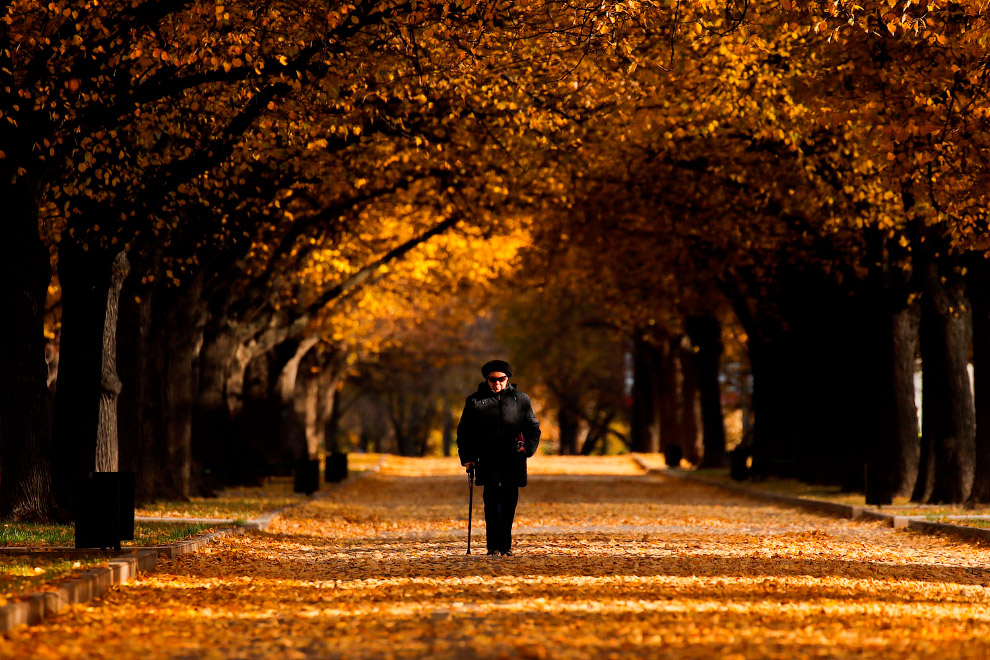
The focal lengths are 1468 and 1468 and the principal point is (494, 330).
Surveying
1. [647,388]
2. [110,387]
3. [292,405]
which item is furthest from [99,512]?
[647,388]

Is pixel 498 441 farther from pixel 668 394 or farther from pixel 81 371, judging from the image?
pixel 668 394

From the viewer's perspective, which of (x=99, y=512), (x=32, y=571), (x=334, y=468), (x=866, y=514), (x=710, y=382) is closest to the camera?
(x=32, y=571)

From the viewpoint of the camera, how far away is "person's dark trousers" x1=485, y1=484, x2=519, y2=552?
46.1 feet

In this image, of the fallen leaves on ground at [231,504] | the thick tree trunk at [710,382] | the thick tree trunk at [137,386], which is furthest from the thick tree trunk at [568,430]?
the thick tree trunk at [137,386]

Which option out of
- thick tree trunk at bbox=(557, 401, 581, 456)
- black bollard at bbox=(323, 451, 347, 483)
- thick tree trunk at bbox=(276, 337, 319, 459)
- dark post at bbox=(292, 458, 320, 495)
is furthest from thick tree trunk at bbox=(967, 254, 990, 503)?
thick tree trunk at bbox=(557, 401, 581, 456)

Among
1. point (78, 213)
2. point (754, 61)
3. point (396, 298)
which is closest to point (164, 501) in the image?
point (78, 213)

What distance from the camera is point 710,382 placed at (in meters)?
40.5

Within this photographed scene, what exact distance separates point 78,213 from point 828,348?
17.5m

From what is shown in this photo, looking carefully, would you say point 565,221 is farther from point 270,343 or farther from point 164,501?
point 164,501

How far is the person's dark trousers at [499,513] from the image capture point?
14.0 metres

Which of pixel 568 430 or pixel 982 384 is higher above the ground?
pixel 982 384

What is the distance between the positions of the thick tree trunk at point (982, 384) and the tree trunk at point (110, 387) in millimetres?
11953

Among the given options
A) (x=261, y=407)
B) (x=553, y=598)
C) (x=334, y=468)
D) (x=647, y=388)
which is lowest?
(x=553, y=598)

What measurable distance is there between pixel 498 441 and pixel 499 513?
0.73 m
